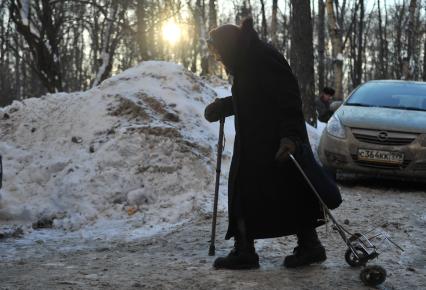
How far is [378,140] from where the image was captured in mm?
8203

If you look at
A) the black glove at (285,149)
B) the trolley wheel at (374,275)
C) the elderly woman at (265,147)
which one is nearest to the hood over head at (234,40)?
the elderly woman at (265,147)

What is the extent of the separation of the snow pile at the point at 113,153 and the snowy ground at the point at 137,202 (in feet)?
0.06

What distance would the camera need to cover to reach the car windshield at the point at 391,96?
9.07 metres

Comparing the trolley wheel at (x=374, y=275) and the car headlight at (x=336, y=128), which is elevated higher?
the car headlight at (x=336, y=128)

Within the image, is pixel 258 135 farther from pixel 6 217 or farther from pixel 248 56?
pixel 6 217

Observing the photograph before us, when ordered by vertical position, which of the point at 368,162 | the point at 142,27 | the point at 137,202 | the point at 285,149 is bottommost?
the point at 137,202

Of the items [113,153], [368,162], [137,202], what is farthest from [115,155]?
[368,162]

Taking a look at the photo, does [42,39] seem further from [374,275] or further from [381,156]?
[374,275]

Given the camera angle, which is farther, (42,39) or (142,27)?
(142,27)

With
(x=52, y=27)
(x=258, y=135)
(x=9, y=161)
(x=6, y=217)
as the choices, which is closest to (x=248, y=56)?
(x=258, y=135)

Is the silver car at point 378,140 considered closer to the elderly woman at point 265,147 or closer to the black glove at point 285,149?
the elderly woman at point 265,147

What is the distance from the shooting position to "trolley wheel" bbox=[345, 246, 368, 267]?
4027mm

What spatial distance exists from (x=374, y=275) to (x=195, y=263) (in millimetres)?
1444

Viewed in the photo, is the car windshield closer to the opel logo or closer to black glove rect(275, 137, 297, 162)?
the opel logo
